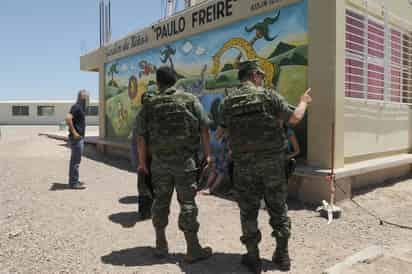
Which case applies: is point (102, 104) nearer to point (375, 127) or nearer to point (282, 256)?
point (375, 127)

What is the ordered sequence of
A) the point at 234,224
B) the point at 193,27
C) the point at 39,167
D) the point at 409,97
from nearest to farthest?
the point at 234,224 < the point at 409,97 < the point at 193,27 < the point at 39,167

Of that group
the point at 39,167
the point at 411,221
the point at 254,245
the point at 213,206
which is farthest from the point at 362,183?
the point at 39,167

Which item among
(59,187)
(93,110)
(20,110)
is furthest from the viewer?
(20,110)

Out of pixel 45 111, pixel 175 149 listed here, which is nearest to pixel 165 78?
pixel 175 149

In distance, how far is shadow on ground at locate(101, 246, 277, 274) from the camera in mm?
3174

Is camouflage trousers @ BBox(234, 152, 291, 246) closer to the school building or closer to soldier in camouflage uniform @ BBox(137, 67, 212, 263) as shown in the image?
soldier in camouflage uniform @ BBox(137, 67, 212, 263)

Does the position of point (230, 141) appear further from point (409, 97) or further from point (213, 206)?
point (409, 97)

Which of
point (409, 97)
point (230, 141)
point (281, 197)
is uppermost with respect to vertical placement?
point (409, 97)

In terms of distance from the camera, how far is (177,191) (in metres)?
3.27

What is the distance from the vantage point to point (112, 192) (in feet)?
21.1

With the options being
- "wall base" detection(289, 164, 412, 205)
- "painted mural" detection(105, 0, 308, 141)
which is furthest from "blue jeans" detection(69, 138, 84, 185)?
"wall base" detection(289, 164, 412, 205)

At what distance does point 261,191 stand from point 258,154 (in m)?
0.34

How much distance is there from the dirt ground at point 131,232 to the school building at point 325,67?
0.62 metres

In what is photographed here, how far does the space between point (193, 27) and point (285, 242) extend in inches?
238
